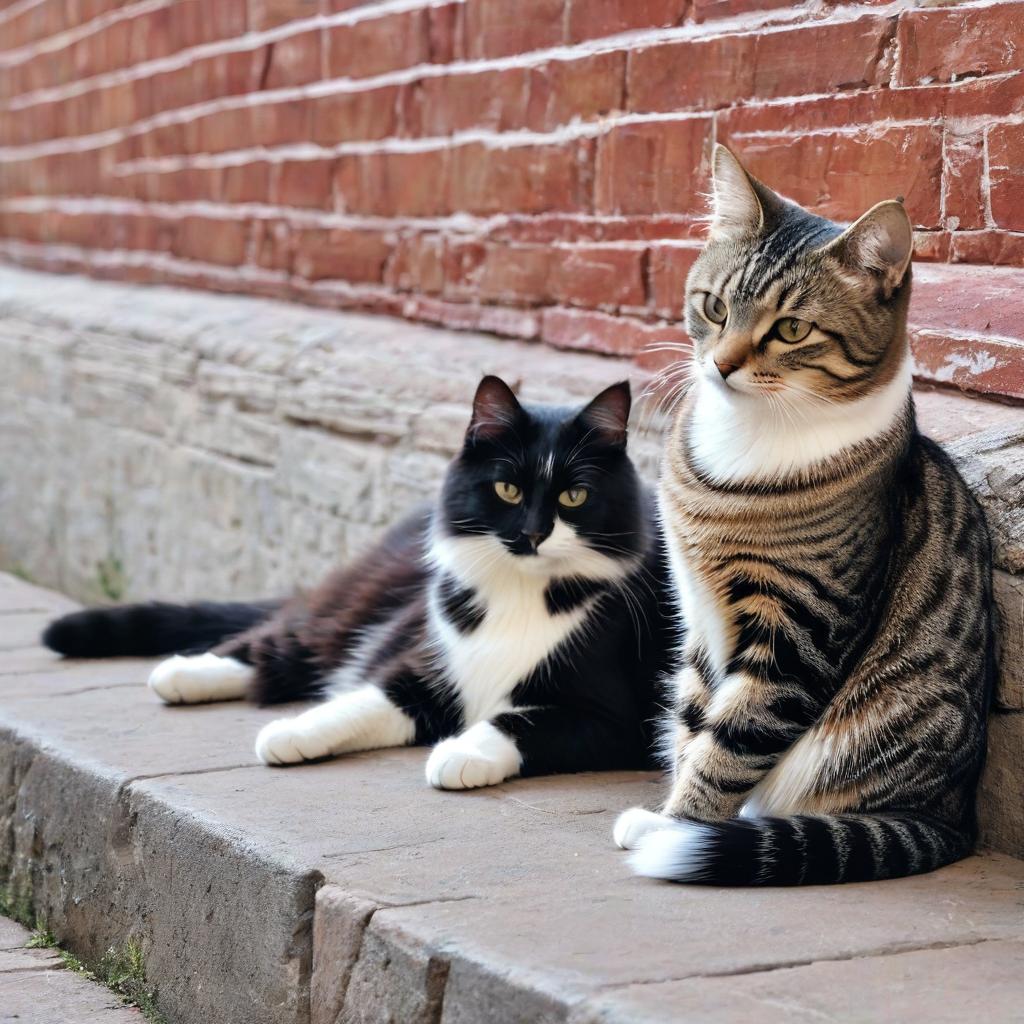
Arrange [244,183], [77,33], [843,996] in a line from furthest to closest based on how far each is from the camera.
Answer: [77,33], [244,183], [843,996]

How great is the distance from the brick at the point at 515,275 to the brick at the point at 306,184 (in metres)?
0.99

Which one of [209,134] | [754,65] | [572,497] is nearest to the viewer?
[572,497]

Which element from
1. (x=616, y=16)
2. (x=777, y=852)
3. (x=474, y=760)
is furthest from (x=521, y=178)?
(x=777, y=852)

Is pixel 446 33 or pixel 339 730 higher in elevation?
pixel 446 33

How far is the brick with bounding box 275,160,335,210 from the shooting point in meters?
5.39

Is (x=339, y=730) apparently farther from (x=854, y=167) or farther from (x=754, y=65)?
(x=754, y=65)

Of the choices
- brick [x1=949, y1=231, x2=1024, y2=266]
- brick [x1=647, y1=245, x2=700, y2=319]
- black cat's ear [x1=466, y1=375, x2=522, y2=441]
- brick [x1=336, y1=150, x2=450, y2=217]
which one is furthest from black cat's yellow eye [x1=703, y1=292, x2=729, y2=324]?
brick [x1=336, y1=150, x2=450, y2=217]

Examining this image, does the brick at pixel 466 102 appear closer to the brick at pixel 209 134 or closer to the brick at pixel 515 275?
the brick at pixel 515 275

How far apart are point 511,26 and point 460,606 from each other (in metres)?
1.98

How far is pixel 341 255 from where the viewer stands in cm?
534

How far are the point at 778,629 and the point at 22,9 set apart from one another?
7.13m

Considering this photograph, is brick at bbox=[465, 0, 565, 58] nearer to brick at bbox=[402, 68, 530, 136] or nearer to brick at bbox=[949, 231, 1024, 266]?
brick at bbox=[402, 68, 530, 136]

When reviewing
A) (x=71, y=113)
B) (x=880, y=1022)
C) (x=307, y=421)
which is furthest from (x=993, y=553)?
(x=71, y=113)

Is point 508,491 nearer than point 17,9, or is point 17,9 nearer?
point 508,491
